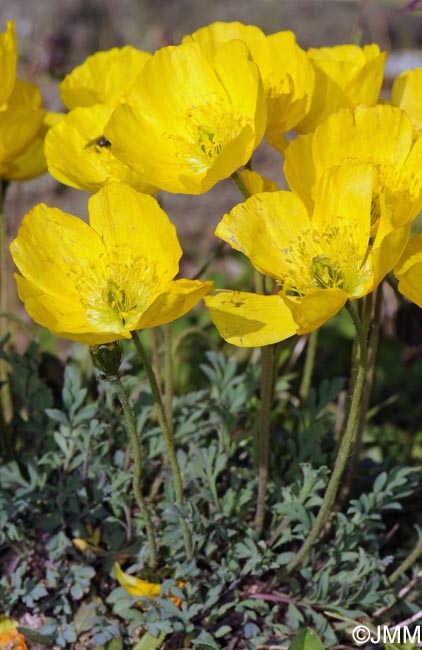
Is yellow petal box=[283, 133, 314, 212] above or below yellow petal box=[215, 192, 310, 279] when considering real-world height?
above

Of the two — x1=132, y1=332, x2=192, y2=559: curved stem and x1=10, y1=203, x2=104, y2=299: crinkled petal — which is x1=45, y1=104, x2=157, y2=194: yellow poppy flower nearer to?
x1=10, y1=203, x2=104, y2=299: crinkled petal

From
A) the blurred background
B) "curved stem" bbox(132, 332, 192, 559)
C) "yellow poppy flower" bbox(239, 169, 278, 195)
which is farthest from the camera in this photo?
the blurred background

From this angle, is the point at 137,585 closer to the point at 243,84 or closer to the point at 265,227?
the point at 265,227

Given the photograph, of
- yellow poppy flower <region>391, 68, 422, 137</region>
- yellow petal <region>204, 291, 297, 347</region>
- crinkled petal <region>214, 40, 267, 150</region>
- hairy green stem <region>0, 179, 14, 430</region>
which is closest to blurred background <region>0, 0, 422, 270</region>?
hairy green stem <region>0, 179, 14, 430</region>

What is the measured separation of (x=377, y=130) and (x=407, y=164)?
8 cm

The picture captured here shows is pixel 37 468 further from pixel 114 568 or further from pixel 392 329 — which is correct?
pixel 392 329

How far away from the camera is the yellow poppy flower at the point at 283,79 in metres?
1.59

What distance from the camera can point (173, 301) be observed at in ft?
4.53

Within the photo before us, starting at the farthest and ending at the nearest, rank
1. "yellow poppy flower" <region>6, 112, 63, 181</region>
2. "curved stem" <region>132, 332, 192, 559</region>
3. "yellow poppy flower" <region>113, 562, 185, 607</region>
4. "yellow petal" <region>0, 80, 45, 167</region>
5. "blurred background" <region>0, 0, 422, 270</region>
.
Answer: "blurred background" <region>0, 0, 422, 270</region>, "yellow poppy flower" <region>6, 112, 63, 181</region>, "yellow poppy flower" <region>113, 562, 185, 607</region>, "yellow petal" <region>0, 80, 45, 167</region>, "curved stem" <region>132, 332, 192, 559</region>

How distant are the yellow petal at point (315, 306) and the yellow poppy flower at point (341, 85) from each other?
53 centimetres

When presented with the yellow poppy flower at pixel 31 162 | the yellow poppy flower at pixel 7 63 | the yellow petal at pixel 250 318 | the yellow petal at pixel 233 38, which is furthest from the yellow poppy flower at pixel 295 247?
the yellow poppy flower at pixel 31 162

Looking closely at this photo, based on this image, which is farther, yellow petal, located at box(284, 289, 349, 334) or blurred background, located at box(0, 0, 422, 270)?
blurred background, located at box(0, 0, 422, 270)

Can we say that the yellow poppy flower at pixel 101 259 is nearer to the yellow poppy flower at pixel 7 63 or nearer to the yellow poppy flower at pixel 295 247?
the yellow poppy flower at pixel 295 247

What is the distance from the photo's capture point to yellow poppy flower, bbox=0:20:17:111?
5.39 feet
